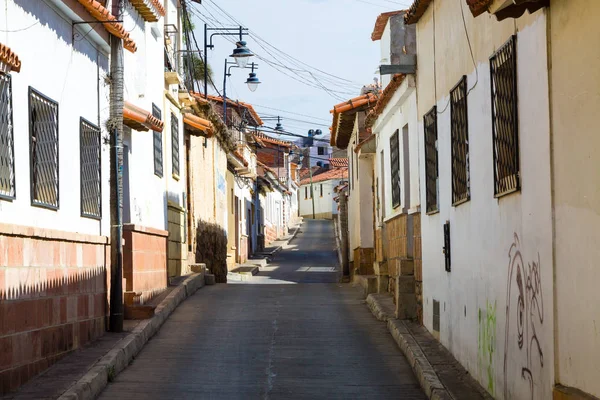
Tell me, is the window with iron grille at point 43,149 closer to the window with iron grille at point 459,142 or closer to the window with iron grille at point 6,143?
the window with iron grille at point 6,143

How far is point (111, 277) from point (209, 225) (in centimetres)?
1593

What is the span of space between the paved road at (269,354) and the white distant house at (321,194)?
2836 inches

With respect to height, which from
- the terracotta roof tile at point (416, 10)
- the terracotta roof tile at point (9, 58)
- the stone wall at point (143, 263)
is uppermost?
the terracotta roof tile at point (416, 10)

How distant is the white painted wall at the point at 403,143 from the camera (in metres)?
16.7

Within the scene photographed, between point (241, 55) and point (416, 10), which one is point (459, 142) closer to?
point (416, 10)

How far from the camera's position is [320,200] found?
326 feet

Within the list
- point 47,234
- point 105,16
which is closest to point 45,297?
point 47,234

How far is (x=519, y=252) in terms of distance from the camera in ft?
27.5

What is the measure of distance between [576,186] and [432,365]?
17.8 feet

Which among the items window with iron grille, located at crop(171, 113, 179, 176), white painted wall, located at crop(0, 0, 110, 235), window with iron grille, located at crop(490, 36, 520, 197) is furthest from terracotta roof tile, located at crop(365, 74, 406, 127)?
window with iron grille, located at crop(490, 36, 520, 197)

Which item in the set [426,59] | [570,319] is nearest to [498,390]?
[570,319]

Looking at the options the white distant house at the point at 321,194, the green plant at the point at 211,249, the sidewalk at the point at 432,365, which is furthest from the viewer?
the white distant house at the point at 321,194

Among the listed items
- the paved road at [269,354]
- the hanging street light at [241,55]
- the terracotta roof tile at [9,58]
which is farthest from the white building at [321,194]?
the terracotta roof tile at [9,58]

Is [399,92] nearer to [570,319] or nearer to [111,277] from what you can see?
[111,277]
